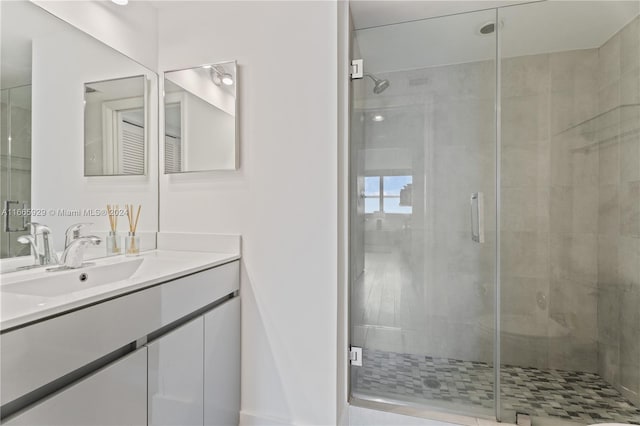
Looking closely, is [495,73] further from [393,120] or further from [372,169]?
[372,169]

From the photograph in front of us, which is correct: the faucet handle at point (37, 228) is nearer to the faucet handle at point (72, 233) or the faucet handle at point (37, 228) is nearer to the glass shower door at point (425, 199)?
the faucet handle at point (72, 233)

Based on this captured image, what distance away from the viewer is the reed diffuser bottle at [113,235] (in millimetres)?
1444

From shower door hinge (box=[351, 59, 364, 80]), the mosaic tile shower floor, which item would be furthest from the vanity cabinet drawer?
shower door hinge (box=[351, 59, 364, 80])

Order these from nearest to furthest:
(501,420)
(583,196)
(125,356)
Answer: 1. (125,356)
2. (501,420)
3. (583,196)

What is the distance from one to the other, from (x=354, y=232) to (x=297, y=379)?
78 centimetres

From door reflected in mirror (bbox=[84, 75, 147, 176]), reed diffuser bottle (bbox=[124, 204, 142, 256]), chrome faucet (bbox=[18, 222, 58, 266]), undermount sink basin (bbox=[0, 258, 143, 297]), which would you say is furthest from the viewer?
reed diffuser bottle (bbox=[124, 204, 142, 256])

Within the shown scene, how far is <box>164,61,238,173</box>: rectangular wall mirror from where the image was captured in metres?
1.52

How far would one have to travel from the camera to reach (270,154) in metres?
1.49

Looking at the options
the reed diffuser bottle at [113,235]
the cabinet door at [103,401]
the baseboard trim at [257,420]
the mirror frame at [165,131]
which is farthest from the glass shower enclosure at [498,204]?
the reed diffuser bottle at [113,235]

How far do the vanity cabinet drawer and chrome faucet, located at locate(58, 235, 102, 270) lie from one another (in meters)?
0.39

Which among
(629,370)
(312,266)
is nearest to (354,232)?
(312,266)

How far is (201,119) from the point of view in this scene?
1583 mm

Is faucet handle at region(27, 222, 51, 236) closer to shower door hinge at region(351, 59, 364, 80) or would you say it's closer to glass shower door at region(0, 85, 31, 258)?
glass shower door at region(0, 85, 31, 258)

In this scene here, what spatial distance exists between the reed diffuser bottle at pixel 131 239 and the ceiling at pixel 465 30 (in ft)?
A: 4.85
